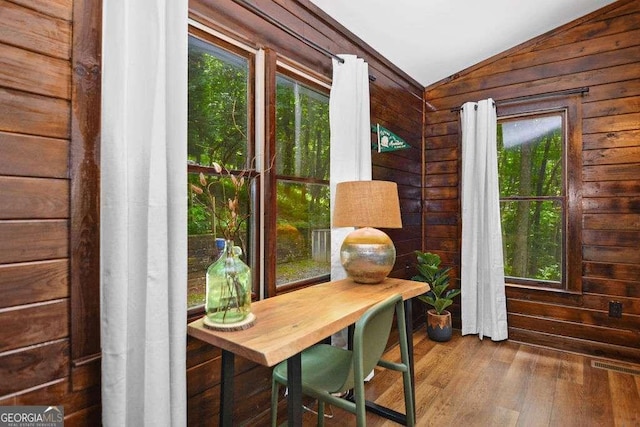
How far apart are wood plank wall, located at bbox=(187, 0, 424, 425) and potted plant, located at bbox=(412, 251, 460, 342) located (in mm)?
188

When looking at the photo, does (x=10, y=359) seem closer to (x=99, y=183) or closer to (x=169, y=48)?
(x=99, y=183)

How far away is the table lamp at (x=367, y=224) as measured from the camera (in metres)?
1.89

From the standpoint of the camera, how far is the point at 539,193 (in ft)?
10.2

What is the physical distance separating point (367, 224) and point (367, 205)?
4.1 inches

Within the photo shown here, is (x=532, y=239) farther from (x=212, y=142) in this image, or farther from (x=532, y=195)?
(x=212, y=142)

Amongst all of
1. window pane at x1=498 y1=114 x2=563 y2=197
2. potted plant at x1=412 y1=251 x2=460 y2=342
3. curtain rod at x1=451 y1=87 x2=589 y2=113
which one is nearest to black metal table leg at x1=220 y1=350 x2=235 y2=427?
potted plant at x1=412 y1=251 x2=460 y2=342

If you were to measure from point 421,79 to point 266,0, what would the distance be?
2.02 metres

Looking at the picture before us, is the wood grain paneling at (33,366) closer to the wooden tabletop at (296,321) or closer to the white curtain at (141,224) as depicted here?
the white curtain at (141,224)

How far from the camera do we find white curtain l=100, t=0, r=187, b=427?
1111 mm

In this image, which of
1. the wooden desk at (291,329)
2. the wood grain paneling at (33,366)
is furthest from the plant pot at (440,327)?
the wood grain paneling at (33,366)

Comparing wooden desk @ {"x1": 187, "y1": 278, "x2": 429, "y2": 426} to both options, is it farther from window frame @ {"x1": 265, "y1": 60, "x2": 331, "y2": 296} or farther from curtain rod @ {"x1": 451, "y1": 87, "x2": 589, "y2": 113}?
curtain rod @ {"x1": 451, "y1": 87, "x2": 589, "y2": 113}

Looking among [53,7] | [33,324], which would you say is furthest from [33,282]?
[53,7]

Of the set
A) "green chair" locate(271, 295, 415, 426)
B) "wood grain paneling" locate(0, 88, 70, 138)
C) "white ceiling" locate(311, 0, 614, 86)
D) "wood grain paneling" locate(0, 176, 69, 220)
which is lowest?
"green chair" locate(271, 295, 415, 426)

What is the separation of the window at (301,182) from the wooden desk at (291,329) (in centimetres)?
42
